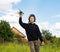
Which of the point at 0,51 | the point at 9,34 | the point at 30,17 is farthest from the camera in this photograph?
the point at 9,34

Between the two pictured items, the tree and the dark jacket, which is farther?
the tree

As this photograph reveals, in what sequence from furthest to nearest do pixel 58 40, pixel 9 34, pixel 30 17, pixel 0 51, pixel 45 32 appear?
pixel 9 34 → pixel 45 32 → pixel 58 40 → pixel 0 51 → pixel 30 17

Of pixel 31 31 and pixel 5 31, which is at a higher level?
pixel 31 31

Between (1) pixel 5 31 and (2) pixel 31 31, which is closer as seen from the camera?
(2) pixel 31 31

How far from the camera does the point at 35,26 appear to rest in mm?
7797

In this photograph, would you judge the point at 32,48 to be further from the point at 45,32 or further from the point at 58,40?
the point at 45,32

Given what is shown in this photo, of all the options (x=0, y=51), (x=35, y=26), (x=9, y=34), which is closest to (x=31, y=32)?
(x=35, y=26)

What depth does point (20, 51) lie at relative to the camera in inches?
506

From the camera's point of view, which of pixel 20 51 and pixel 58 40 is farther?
pixel 58 40

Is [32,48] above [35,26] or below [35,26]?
below

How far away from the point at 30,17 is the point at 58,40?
46.2 ft

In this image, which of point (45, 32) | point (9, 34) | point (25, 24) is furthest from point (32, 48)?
point (9, 34)

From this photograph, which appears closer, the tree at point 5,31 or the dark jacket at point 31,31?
the dark jacket at point 31,31

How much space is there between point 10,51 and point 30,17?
209 inches
